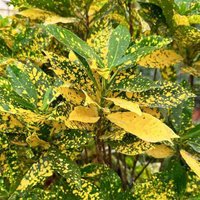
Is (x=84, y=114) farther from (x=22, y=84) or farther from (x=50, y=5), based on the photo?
(x=50, y=5)

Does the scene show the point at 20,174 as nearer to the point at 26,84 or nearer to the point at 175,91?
the point at 26,84

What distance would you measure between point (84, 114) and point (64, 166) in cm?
11

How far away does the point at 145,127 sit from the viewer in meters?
0.46

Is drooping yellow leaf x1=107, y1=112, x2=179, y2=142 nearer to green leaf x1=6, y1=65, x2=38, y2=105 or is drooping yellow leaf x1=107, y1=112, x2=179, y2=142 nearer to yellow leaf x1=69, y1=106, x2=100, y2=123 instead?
yellow leaf x1=69, y1=106, x2=100, y2=123

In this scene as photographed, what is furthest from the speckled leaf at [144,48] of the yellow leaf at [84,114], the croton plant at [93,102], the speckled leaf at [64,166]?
the speckled leaf at [64,166]

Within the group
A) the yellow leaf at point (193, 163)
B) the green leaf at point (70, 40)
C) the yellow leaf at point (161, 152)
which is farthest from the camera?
the yellow leaf at point (161, 152)

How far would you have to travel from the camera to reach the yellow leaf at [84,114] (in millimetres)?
439

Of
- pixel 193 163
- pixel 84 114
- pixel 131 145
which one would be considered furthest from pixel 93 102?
pixel 193 163

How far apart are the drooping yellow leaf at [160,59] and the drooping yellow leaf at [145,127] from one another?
0.21 metres

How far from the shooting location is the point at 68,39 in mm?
417

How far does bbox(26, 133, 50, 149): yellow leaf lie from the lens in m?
0.49

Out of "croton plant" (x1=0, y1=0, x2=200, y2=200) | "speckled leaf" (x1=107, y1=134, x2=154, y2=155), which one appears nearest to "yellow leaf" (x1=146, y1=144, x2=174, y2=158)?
"croton plant" (x1=0, y1=0, x2=200, y2=200)

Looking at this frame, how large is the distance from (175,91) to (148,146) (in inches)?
4.8

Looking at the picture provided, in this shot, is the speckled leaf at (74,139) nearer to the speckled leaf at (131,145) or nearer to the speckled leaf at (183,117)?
the speckled leaf at (131,145)
